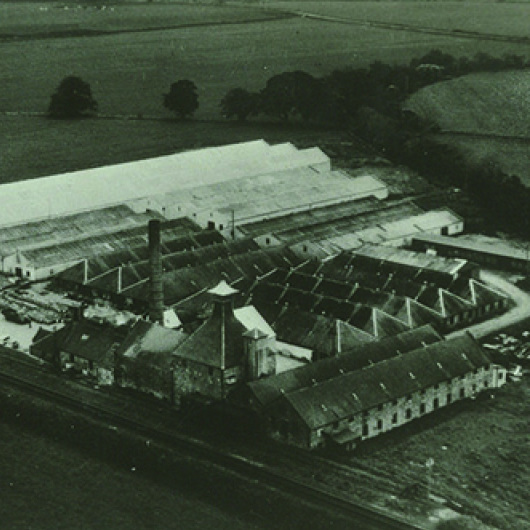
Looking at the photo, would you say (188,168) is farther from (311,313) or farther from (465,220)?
(311,313)

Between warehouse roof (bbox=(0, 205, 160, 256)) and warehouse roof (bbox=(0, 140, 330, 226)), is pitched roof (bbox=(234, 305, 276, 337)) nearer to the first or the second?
warehouse roof (bbox=(0, 205, 160, 256))

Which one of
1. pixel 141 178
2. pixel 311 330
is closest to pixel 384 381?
pixel 311 330

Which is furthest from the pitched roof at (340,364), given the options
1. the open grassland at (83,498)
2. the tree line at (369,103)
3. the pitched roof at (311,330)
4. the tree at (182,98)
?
the tree at (182,98)

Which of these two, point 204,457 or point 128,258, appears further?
point 128,258

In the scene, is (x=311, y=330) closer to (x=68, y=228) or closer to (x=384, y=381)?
(x=384, y=381)

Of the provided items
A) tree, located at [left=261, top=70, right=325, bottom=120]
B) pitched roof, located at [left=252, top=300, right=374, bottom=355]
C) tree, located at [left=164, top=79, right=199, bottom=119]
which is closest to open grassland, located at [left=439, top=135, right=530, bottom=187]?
tree, located at [left=261, top=70, right=325, bottom=120]

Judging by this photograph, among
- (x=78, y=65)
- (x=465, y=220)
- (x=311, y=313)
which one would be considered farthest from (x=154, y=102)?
(x=311, y=313)
